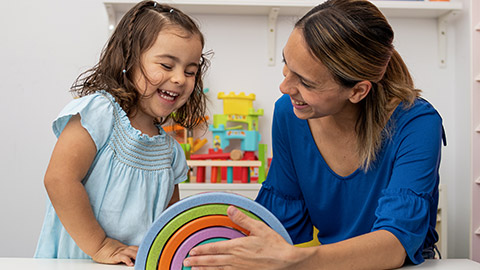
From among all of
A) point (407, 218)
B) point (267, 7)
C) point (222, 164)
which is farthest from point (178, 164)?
point (267, 7)

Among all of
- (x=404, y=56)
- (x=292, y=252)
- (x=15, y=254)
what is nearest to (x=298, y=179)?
(x=292, y=252)

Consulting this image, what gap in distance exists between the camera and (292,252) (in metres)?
0.65

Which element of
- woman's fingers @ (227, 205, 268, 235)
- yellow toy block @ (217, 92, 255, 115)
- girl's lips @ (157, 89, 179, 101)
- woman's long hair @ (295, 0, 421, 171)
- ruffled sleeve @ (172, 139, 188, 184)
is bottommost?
woman's fingers @ (227, 205, 268, 235)

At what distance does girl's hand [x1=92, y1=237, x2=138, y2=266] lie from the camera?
0.80m

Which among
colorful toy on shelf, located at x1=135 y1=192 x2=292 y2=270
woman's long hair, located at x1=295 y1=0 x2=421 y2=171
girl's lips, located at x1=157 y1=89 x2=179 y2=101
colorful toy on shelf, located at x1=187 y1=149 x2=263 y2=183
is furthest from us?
colorful toy on shelf, located at x1=187 y1=149 x2=263 y2=183

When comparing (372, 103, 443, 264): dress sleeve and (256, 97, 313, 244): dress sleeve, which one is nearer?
(372, 103, 443, 264): dress sleeve

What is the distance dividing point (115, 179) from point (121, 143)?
8cm

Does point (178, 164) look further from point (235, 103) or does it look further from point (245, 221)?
point (235, 103)

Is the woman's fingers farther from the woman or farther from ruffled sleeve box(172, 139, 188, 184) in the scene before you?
ruffled sleeve box(172, 139, 188, 184)

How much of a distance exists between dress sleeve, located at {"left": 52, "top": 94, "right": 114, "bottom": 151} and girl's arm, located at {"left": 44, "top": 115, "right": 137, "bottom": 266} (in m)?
0.03

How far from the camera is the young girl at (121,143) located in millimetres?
849

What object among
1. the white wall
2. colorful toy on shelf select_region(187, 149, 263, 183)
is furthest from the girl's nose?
the white wall

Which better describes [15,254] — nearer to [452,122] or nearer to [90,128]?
[90,128]

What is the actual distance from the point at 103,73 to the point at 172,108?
194 mm
